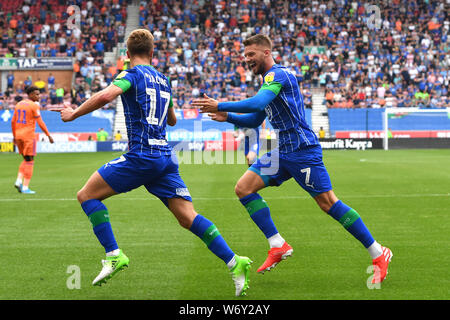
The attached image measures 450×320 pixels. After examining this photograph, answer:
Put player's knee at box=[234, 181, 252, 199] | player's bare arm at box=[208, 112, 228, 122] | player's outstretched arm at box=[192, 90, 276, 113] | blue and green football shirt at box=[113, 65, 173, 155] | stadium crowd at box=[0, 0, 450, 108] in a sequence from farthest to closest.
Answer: stadium crowd at box=[0, 0, 450, 108] < player's knee at box=[234, 181, 252, 199] < player's bare arm at box=[208, 112, 228, 122] < player's outstretched arm at box=[192, 90, 276, 113] < blue and green football shirt at box=[113, 65, 173, 155]

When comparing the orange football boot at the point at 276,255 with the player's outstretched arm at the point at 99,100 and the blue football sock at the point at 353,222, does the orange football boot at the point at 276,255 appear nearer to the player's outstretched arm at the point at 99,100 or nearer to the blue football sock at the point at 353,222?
the blue football sock at the point at 353,222

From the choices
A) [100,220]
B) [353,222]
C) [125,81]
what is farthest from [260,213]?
[125,81]

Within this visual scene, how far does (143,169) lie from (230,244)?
2.62m

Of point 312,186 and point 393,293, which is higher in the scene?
point 312,186

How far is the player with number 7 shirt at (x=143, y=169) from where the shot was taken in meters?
5.18

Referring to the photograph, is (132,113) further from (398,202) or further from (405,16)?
(405,16)

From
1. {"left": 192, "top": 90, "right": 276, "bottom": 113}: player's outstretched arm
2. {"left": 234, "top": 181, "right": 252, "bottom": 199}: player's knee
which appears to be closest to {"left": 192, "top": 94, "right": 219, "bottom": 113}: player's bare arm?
{"left": 192, "top": 90, "right": 276, "bottom": 113}: player's outstretched arm

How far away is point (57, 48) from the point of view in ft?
140

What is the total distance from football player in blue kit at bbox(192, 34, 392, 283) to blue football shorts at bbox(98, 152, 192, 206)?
68 centimetres

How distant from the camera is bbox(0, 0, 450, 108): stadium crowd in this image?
130 ft

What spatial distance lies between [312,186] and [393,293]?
1.28 meters

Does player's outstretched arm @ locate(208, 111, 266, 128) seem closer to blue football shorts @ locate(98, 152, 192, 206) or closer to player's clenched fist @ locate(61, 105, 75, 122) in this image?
blue football shorts @ locate(98, 152, 192, 206)
